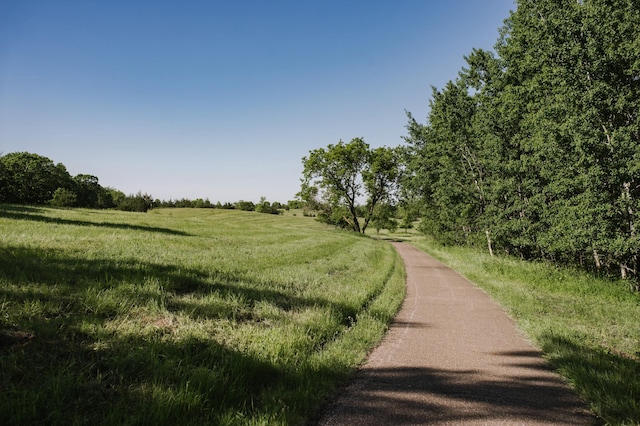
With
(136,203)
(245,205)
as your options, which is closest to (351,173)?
(136,203)

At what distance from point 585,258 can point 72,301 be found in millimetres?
27416

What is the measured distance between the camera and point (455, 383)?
14.0ft

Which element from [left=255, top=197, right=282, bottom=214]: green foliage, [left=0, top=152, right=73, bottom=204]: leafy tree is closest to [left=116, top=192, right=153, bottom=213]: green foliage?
[left=0, top=152, right=73, bottom=204]: leafy tree

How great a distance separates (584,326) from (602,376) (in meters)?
3.42

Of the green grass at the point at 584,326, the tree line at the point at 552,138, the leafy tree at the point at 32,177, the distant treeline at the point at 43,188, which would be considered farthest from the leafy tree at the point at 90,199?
the green grass at the point at 584,326

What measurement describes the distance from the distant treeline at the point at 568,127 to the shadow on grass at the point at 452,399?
10.8 m

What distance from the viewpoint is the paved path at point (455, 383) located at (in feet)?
11.5

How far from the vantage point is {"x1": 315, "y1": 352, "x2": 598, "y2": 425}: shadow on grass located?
136 inches

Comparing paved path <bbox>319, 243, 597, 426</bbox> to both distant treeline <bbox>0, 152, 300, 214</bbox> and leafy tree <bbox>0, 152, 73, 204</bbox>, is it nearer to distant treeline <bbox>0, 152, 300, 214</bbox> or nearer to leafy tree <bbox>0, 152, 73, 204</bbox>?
distant treeline <bbox>0, 152, 300, 214</bbox>

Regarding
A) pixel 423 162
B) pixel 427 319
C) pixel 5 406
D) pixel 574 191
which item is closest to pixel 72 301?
pixel 5 406

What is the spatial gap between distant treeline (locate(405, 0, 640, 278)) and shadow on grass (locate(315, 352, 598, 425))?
1075cm

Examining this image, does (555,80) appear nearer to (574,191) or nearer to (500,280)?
(574,191)

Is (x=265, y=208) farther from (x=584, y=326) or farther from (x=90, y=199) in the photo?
(x=584, y=326)

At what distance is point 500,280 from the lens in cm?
1291
